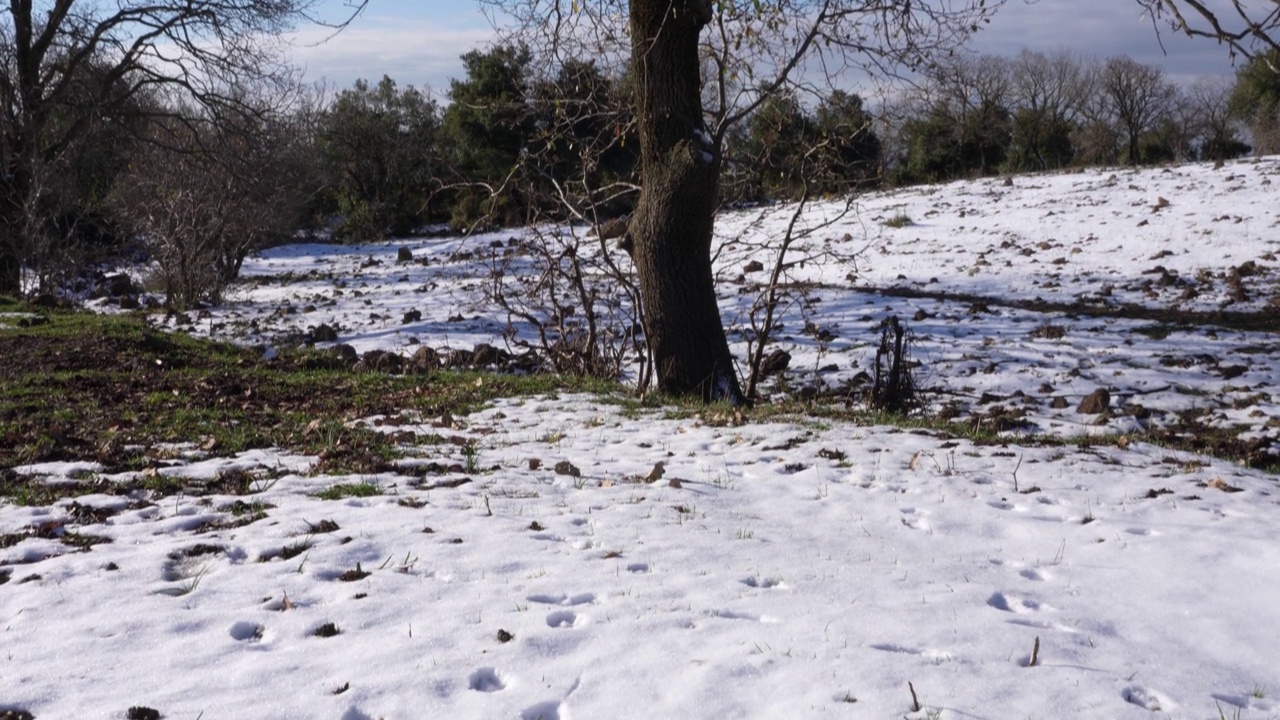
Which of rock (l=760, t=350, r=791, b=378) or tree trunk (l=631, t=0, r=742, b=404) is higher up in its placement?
tree trunk (l=631, t=0, r=742, b=404)

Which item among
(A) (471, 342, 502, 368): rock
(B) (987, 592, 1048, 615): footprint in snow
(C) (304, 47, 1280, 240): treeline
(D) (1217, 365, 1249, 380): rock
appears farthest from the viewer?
(C) (304, 47, 1280, 240): treeline

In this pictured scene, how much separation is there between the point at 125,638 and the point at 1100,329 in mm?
11321

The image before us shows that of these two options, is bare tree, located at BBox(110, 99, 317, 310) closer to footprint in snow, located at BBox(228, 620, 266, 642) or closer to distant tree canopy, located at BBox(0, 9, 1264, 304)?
distant tree canopy, located at BBox(0, 9, 1264, 304)

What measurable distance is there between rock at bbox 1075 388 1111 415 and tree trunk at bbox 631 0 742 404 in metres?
3.05

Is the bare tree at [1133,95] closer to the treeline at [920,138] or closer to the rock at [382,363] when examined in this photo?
the treeline at [920,138]

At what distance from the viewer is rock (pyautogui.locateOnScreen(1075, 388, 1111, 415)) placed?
8508 millimetres

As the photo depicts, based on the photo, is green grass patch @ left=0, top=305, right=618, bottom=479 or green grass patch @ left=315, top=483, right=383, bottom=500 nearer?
green grass patch @ left=315, top=483, right=383, bottom=500

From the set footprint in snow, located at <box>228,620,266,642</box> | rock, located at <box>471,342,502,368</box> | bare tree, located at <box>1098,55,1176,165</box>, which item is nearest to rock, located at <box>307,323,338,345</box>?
rock, located at <box>471,342,502,368</box>

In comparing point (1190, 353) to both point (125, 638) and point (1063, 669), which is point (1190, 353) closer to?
point (1063, 669)

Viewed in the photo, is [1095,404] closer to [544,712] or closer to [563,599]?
[563,599]

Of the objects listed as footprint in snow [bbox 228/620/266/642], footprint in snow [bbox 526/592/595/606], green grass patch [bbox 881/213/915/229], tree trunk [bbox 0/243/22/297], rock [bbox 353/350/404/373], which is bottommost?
rock [bbox 353/350/404/373]

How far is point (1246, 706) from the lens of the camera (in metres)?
2.88

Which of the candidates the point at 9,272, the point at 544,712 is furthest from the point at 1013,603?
the point at 9,272

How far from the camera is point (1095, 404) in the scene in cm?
855
